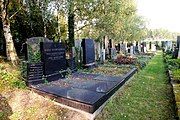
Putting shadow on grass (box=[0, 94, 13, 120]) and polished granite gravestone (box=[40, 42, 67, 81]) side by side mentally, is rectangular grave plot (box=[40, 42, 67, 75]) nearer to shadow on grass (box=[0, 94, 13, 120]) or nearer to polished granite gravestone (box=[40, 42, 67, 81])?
polished granite gravestone (box=[40, 42, 67, 81])

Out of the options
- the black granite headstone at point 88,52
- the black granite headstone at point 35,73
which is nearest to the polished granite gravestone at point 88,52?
the black granite headstone at point 88,52

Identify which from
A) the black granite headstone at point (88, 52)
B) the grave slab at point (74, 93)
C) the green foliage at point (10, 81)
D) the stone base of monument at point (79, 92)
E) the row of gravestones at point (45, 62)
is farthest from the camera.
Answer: the black granite headstone at point (88, 52)

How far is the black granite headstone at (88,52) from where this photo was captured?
1230 cm

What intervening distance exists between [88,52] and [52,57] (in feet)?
12.8

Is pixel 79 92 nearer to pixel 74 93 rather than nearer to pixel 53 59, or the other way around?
pixel 74 93

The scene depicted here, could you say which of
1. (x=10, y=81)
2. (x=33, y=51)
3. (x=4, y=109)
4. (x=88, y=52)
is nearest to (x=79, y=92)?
(x=4, y=109)

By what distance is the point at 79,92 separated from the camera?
7.02m

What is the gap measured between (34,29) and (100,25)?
4.84 m

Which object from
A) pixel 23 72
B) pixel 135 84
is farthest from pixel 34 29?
pixel 135 84

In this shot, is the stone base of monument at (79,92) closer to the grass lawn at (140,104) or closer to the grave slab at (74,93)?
the grave slab at (74,93)

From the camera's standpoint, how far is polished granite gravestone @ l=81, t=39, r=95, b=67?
12305mm

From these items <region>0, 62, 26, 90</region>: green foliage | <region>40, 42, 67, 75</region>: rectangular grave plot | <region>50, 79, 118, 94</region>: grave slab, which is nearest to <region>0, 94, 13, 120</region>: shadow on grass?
<region>0, 62, 26, 90</region>: green foliage

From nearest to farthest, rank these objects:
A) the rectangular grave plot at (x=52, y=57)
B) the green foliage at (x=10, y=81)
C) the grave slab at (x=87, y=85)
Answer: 1. the green foliage at (x=10, y=81)
2. the grave slab at (x=87, y=85)
3. the rectangular grave plot at (x=52, y=57)

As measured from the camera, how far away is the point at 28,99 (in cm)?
648
